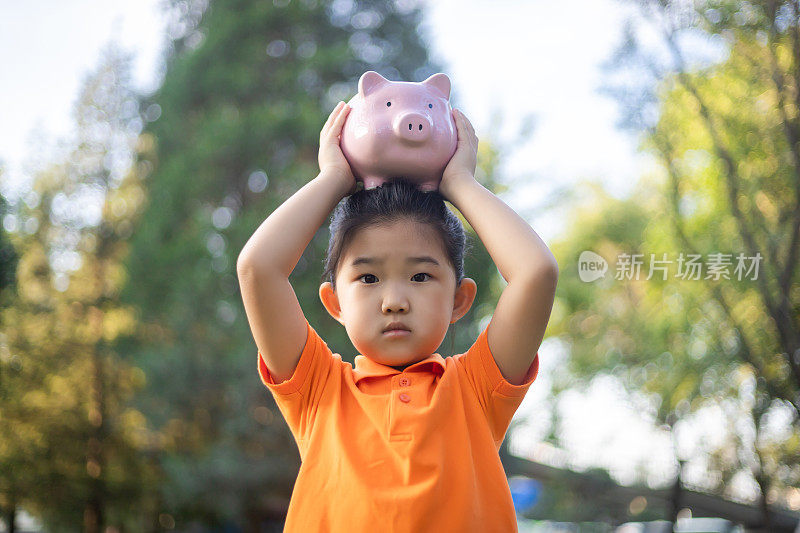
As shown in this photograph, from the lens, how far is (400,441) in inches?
51.2

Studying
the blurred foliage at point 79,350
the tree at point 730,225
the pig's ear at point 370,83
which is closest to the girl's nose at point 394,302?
the pig's ear at point 370,83

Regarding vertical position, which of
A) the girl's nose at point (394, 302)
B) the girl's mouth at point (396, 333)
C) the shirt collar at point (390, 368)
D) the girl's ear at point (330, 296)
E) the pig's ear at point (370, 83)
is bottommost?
the shirt collar at point (390, 368)

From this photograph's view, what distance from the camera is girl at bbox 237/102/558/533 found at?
1.29 meters

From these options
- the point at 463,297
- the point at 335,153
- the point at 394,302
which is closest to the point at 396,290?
the point at 394,302

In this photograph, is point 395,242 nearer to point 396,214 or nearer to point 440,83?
point 396,214

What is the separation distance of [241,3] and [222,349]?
13.5ft

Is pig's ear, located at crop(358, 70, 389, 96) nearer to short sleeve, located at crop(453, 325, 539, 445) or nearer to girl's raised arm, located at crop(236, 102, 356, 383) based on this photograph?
girl's raised arm, located at crop(236, 102, 356, 383)

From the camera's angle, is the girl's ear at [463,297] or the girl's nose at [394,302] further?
the girl's ear at [463,297]

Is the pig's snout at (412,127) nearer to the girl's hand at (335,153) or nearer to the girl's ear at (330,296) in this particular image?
the girl's hand at (335,153)

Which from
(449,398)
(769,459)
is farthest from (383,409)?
(769,459)

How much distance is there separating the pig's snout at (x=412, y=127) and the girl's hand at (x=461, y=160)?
0.32 feet

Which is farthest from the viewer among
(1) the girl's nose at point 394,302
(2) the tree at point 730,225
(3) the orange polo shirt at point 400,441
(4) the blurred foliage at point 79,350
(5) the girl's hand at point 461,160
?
(4) the blurred foliage at point 79,350

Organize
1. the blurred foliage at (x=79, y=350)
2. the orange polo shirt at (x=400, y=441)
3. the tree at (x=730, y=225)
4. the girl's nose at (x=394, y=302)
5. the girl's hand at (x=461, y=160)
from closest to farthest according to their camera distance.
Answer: the orange polo shirt at (x=400, y=441), the girl's nose at (x=394, y=302), the girl's hand at (x=461, y=160), the tree at (x=730, y=225), the blurred foliage at (x=79, y=350)

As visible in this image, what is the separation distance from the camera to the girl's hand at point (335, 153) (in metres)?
1.51
